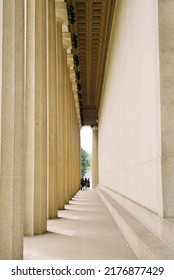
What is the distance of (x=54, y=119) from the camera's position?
20500mm

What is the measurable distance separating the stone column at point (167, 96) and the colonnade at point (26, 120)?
3.24 meters

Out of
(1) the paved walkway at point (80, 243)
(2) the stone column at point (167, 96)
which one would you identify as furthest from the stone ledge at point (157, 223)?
(1) the paved walkway at point (80, 243)

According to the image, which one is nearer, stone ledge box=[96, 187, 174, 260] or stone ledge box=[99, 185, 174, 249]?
stone ledge box=[96, 187, 174, 260]

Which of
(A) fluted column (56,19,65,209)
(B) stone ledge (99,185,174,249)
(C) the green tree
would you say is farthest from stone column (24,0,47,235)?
(C) the green tree

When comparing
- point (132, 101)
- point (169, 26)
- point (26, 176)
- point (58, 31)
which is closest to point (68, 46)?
point (58, 31)

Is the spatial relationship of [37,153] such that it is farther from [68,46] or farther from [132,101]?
[68,46]

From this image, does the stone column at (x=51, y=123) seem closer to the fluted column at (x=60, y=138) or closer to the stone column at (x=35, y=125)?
the stone column at (x=35, y=125)

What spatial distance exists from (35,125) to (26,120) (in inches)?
14.1

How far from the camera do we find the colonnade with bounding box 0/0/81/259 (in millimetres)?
8648

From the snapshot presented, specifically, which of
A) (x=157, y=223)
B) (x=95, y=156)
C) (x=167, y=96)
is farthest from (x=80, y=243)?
(x=95, y=156)

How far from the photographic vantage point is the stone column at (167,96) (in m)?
9.45

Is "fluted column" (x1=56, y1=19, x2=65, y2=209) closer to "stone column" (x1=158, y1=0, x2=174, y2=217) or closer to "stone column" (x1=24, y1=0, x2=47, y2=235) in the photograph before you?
"stone column" (x1=24, y1=0, x2=47, y2=235)

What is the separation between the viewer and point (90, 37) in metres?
34.0

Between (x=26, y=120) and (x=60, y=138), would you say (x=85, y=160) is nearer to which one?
(x=60, y=138)
